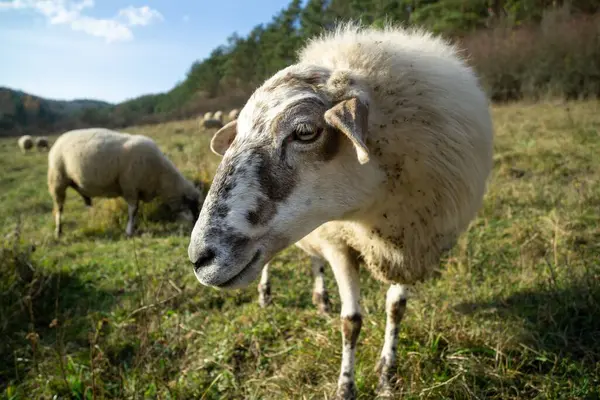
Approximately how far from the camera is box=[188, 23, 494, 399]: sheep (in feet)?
4.47

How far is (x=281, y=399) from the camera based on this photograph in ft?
7.03

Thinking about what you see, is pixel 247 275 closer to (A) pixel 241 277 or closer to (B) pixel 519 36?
(A) pixel 241 277

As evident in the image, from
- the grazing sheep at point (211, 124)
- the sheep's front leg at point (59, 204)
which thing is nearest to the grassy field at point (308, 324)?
the sheep's front leg at point (59, 204)

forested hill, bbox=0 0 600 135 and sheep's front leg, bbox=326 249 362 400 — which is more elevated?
forested hill, bbox=0 0 600 135

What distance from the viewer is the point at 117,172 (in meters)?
6.72

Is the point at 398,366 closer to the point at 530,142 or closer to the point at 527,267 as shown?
the point at 527,267

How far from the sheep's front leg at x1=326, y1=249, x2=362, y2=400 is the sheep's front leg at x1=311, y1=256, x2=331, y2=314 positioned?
899 millimetres

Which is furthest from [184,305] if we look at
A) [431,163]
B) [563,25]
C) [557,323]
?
[563,25]

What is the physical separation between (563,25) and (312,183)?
17409 mm

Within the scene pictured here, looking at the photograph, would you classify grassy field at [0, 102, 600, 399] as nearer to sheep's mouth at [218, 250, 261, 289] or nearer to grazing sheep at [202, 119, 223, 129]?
sheep's mouth at [218, 250, 261, 289]

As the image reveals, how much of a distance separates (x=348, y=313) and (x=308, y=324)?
2.66 ft

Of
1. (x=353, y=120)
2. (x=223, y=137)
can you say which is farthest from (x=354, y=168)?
(x=223, y=137)

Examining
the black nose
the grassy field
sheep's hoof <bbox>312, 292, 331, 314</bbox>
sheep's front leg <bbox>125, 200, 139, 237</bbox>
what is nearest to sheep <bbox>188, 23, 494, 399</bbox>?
the black nose

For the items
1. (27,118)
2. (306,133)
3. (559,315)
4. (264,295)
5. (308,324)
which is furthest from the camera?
(27,118)
